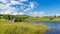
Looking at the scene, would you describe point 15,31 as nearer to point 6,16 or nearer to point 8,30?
point 8,30

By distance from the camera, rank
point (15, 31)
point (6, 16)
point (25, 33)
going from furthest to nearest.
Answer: point (6, 16), point (25, 33), point (15, 31)

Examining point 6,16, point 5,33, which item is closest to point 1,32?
point 5,33

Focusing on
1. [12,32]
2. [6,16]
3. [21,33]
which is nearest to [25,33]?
[21,33]

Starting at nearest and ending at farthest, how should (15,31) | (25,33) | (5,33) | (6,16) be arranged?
(5,33) → (15,31) → (25,33) → (6,16)

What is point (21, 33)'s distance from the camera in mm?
21891

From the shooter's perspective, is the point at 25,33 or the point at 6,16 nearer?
the point at 25,33

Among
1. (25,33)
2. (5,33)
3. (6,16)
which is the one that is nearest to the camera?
(5,33)

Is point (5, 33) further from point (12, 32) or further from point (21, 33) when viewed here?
point (21, 33)

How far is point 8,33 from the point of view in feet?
65.3

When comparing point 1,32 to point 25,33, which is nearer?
point 1,32

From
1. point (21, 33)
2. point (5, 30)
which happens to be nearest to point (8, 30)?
point (5, 30)

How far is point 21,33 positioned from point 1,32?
10.4ft

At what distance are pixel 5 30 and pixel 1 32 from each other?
755mm

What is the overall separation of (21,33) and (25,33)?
3.01ft
